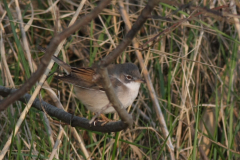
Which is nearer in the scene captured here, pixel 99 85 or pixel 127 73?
pixel 99 85

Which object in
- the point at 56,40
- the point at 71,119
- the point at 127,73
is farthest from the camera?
the point at 127,73

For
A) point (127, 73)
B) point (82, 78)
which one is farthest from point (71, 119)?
point (127, 73)

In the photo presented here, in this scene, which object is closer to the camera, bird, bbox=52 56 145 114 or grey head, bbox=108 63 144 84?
bird, bbox=52 56 145 114

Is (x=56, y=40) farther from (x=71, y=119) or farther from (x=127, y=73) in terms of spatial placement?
(x=127, y=73)

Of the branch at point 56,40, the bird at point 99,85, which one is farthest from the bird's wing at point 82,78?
the branch at point 56,40

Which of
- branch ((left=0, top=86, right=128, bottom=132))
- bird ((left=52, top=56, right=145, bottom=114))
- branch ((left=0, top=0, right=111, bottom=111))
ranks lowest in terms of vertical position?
branch ((left=0, top=86, right=128, bottom=132))

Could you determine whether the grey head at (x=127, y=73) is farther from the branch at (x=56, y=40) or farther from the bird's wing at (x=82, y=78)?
the branch at (x=56, y=40)

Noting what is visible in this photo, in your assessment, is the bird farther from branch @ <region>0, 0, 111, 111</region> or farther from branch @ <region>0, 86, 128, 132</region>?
branch @ <region>0, 0, 111, 111</region>

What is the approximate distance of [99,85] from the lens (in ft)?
10.7

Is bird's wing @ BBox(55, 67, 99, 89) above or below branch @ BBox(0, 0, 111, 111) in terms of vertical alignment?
below

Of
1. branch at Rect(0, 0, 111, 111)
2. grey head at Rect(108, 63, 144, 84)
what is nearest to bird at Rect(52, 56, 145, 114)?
grey head at Rect(108, 63, 144, 84)

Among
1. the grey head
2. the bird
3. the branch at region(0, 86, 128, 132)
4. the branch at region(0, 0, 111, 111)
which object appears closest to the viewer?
the branch at region(0, 0, 111, 111)

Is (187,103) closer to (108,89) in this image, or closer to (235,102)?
(235,102)

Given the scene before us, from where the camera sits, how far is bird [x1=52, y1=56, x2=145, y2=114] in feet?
10.9
